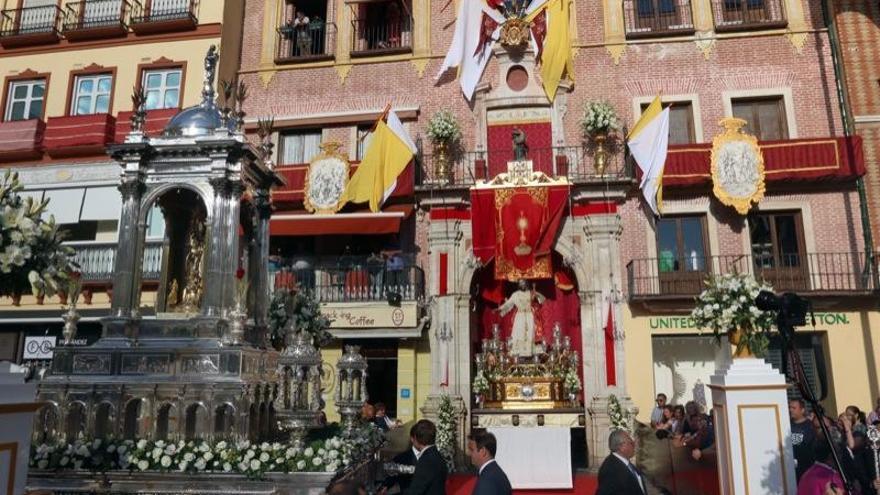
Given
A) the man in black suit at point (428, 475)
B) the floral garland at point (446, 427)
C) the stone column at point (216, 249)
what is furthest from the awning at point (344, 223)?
Result: the man in black suit at point (428, 475)

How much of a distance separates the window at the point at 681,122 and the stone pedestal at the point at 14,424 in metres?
17.4

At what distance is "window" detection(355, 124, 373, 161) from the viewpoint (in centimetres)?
1928

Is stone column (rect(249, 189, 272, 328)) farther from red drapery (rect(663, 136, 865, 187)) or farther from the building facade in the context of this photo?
red drapery (rect(663, 136, 865, 187))

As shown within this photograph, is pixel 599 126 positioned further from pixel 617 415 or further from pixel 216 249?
pixel 216 249

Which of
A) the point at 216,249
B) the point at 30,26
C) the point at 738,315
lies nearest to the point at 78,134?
the point at 30,26

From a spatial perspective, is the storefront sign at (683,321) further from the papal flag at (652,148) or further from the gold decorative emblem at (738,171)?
the gold decorative emblem at (738,171)

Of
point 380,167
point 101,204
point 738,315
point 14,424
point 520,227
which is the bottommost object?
point 14,424

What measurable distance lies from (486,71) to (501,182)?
4.12 m

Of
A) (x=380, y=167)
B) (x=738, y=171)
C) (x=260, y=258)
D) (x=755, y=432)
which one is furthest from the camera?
(x=380, y=167)

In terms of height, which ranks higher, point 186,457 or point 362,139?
point 362,139

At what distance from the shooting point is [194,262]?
30.5 ft

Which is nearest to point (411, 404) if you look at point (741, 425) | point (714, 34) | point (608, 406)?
point (608, 406)

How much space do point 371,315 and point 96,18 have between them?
13.3 meters

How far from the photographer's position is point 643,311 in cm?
1667
